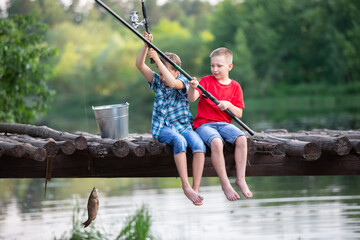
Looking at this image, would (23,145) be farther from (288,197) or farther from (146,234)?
(288,197)

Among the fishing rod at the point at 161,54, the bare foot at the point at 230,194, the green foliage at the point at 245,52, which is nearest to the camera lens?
the fishing rod at the point at 161,54

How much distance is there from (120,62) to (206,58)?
26.0ft

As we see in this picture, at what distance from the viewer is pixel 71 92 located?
1820 inches

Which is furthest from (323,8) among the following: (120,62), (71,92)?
(71,92)

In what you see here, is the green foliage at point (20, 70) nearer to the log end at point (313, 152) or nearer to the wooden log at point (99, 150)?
the wooden log at point (99, 150)

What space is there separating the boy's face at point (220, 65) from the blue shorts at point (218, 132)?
1.35 ft

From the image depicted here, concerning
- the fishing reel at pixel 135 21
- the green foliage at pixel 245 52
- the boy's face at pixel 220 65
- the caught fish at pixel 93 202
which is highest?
the green foliage at pixel 245 52

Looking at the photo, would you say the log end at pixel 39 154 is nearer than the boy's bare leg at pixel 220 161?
No

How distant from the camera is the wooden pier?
201 inches

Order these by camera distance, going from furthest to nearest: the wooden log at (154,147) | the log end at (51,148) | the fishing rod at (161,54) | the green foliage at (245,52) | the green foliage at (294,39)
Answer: the green foliage at (294,39) → the green foliage at (245,52) → the log end at (51,148) → the wooden log at (154,147) → the fishing rod at (161,54)

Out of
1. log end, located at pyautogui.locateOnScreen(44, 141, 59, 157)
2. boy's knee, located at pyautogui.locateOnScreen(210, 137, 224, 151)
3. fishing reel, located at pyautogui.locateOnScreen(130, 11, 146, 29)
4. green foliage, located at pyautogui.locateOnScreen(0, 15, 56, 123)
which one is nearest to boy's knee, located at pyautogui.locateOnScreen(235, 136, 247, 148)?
boy's knee, located at pyautogui.locateOnScreen(210, 137, 224, 151)

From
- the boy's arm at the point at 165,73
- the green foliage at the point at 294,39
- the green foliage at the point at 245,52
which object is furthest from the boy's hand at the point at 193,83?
the green foliage at the point at 294,39

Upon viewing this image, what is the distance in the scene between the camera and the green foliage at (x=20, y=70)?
996cm

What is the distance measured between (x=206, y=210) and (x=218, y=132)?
17.9 ft
